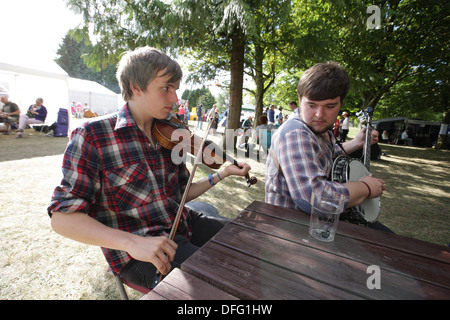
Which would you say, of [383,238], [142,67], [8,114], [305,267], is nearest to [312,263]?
[305,267]

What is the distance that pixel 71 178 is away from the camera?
A: 3.58ft

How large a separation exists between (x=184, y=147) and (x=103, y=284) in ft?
4.77

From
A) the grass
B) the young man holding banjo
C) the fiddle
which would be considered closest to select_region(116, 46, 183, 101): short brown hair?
the fiddle

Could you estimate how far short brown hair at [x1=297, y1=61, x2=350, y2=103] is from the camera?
58.6 inches

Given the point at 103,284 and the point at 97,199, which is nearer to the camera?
the point at 97,199

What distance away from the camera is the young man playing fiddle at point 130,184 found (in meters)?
1.07

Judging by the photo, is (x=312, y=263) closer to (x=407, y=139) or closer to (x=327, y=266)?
(x=327, y=266)

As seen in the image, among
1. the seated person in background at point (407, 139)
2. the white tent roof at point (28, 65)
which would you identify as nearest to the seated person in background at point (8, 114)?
the white tent roof at point (28, 65)

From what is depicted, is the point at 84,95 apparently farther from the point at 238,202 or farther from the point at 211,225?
the point at 211,225

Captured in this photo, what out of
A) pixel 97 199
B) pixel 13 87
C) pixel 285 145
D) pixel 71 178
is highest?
pixel 13 87

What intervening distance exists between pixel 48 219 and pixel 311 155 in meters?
3.32

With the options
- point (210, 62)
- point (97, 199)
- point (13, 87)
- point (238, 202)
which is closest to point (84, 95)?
point (13, 87)

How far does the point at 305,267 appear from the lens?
0.90m
